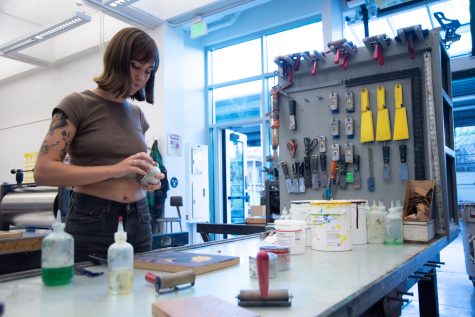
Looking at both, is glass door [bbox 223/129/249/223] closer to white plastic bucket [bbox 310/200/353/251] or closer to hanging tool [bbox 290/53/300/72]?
hanging tool [bbox 290/53/300/72]

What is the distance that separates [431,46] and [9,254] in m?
2.00

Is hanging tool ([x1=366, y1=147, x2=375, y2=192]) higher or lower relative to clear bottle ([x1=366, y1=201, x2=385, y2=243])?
higher

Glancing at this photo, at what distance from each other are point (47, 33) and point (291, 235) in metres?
4.57

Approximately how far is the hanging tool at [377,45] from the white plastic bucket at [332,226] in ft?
3.23

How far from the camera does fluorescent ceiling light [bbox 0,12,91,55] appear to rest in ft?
13.7

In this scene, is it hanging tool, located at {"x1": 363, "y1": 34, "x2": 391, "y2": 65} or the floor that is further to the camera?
the floor

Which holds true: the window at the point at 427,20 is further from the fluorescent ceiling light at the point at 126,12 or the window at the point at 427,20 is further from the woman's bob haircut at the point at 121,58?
the woman's bob haircut at the point at 121,58

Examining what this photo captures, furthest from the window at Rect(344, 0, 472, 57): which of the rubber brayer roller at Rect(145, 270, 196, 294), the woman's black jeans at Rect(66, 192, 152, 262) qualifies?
the rubber brayer roller at Rect(145, 270, 196, 294)

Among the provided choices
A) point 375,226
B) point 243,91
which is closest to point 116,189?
point 375,226

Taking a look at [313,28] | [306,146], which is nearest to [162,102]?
[313,28]

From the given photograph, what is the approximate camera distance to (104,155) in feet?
3.92

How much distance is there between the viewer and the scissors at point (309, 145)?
2.16m

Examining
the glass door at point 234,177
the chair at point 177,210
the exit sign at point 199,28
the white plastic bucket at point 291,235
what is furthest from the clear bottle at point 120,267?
Result: the glass door at point 234,177

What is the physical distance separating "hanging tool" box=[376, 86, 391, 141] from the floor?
1010 millimetres
